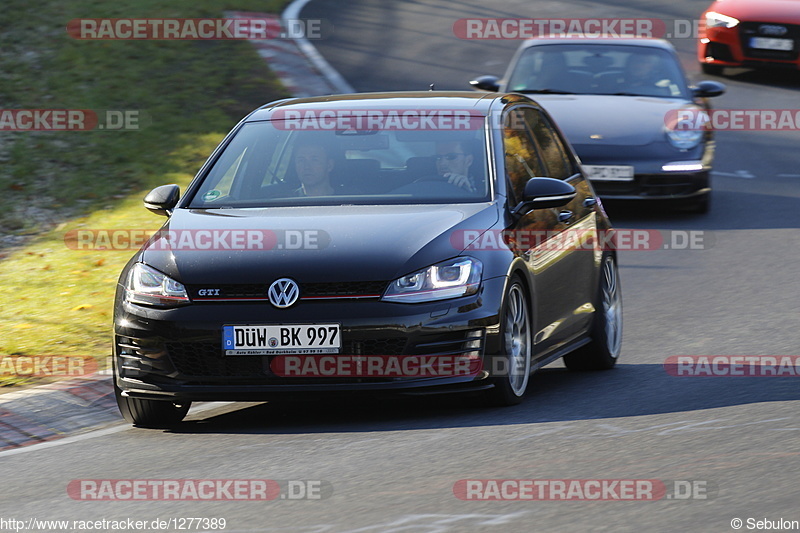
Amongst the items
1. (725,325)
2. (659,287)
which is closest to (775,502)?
(725,325)

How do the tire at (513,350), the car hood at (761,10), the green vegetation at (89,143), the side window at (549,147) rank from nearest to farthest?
the tire at (513,350) → the side window at (549,147) → the green vegetation at (89,143) → the car hood at (761,10)

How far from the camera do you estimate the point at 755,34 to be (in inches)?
898

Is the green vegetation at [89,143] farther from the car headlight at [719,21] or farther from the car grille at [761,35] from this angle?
the car grille at [761,35]

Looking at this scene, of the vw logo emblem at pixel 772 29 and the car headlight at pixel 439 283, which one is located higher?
the car headlight at pixel 439 283

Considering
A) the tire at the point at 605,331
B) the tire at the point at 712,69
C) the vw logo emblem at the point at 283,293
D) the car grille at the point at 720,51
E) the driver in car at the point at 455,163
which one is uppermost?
the driver in car at the point at 455,163

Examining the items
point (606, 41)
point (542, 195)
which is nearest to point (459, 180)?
point (542, 195)

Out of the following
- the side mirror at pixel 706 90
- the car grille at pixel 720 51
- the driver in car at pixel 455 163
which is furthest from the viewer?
the car grille at pixel 720 51

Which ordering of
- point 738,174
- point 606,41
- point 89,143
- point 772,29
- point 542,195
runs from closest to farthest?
1. point 542,195
2. point 606,41
3. point 738,174
4. point 89,143
5. point 772,29

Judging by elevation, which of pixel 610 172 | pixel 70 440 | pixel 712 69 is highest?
pixel 70 440

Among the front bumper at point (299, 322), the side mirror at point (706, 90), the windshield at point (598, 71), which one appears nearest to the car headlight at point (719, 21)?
the windshield at point (598, 71)

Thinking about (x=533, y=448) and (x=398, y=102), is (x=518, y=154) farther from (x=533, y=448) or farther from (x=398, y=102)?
(x=533, y=448)

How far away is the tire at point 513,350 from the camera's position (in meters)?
7.49

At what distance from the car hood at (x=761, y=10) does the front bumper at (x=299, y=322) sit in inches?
647

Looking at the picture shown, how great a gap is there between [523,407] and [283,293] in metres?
1.42
